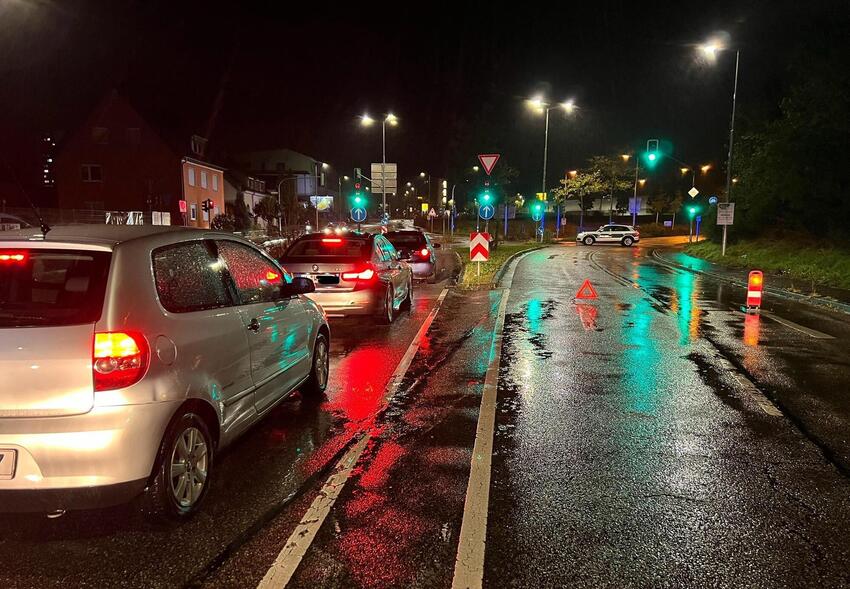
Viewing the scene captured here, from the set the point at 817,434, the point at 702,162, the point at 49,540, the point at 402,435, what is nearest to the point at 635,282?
the point at 817,434

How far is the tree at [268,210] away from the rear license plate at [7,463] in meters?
64.5

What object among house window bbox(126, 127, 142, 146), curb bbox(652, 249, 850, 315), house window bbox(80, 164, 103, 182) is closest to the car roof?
curb bbox(652, 249, 850, 315)

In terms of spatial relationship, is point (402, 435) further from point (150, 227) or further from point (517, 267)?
point (517, 267)

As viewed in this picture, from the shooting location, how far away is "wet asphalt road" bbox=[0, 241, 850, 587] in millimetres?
3258

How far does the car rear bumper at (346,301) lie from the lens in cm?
1010

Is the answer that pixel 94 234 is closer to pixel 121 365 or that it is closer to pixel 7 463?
pixel 121 365

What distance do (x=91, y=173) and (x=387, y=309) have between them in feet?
154

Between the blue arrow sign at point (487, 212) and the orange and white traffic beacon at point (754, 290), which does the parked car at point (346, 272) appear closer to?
the orange and white traffic beacon at point (754, 290)

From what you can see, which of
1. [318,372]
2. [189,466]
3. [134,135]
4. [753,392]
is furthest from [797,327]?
[134,135]

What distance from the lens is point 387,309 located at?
10719 mm

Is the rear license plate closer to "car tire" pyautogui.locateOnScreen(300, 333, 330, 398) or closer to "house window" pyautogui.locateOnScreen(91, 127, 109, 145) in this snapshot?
"car tire" pyautogui.locateOnScreen(300, 333, 330, 398)

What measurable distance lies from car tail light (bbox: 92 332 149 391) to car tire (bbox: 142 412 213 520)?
16.4 inches

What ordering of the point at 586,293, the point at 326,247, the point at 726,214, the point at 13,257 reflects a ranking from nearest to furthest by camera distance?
the point at 13,257 < the point at 326,247 < the point at 586,293 < the point at 726,214

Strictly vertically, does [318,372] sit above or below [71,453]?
below
